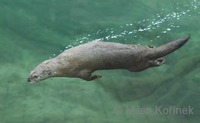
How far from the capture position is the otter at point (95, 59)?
11.6 ft

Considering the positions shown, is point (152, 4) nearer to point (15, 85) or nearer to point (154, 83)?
point (154, 83)

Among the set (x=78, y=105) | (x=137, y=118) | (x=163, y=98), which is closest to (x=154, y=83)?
(x=163, y=98)

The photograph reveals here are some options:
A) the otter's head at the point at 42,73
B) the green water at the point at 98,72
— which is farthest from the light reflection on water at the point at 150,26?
the otter's head at the point at 42,73

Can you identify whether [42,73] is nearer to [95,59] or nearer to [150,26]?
[95,59]

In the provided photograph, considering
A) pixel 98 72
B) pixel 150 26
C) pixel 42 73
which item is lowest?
pixel 42 73

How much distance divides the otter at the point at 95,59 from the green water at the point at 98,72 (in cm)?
109

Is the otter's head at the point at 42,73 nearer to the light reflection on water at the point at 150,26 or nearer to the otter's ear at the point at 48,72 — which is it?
the otter's ear at the point at 48,72

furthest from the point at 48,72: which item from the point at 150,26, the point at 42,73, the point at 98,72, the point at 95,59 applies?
the point at 150,26

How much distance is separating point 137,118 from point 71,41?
1.44 m

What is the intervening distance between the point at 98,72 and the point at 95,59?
5.00 feet

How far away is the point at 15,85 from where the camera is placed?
4930mm

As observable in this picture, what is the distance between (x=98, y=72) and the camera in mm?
5059

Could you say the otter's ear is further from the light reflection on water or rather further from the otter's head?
the light reflection on water

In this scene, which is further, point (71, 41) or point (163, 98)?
point (71, 41)
